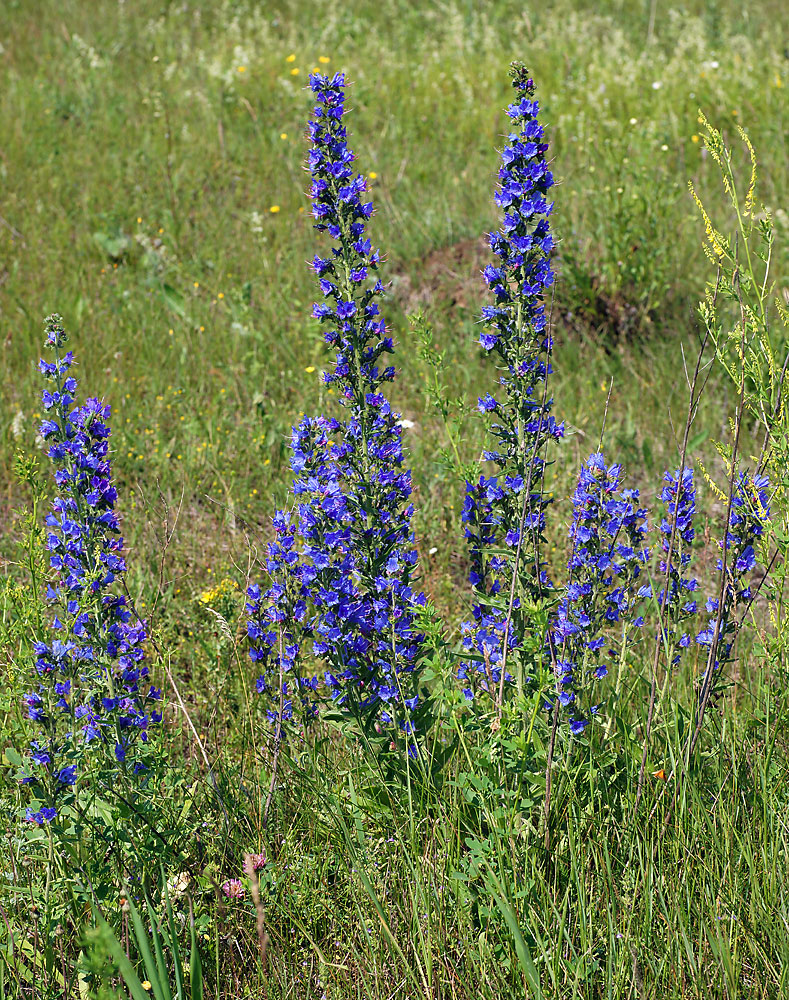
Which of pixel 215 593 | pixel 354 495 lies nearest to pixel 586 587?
pixel 354 495

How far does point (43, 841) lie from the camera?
2172 millimetres

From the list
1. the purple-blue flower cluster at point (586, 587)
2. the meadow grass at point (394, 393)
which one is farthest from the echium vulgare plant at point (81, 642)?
the purple-blue flower cluster at point (586, 587)

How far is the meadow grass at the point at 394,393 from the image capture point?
1994 millimetres

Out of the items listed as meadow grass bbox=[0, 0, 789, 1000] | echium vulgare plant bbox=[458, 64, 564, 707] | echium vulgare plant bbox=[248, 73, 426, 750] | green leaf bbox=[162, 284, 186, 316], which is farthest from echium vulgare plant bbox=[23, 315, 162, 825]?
green leaf bbox=[162, 284, 186, 316]

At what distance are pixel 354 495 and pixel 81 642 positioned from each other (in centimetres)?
77

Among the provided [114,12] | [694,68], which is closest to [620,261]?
[694,68]

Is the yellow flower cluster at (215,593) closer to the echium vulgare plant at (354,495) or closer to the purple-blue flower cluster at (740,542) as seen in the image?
the echium vulgare plant at (354,495)

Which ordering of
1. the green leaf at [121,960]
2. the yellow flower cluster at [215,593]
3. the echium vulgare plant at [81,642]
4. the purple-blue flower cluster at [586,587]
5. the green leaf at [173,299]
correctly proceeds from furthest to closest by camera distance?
the green leaf at [173,299]
the yellow flower cluster at [215,593]
the purple-blue flower cluster at [586,587]
the echium vulgare plant at [81,642]
the green leaf at [121,960]

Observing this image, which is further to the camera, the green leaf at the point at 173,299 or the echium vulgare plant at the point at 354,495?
the green leaf at the point at 173,299

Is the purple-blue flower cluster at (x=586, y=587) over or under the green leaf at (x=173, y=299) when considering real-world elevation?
under

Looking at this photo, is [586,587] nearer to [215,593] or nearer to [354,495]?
[354,495]

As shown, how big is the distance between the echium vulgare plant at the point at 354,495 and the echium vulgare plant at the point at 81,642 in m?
0.50

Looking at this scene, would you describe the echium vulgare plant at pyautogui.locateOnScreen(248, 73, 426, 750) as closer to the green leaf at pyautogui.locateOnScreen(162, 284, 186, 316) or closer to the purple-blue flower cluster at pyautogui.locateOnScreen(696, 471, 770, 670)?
the purple-blue flower cluster at pyautogui.locateOnScreen(696, 471, 770, 670)

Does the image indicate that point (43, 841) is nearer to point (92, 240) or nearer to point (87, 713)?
point (87, 713)
